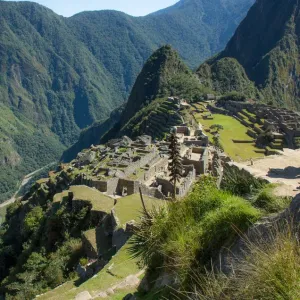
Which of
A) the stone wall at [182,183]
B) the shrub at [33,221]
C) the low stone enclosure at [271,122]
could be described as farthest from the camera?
the low stone enclosure at [271,122]

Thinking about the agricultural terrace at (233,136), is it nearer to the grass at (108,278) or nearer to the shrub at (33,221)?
the shrub at (33,221)

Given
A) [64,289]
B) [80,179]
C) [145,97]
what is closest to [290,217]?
[64,289]

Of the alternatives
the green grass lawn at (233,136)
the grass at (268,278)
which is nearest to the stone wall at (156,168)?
the green grass lawn at (233,136)

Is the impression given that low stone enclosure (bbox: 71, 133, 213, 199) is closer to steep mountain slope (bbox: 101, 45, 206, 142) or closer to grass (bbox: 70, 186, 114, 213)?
grass (bbox: 70, 186, 114, 213)

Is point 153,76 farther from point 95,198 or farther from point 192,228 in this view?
point 192,228

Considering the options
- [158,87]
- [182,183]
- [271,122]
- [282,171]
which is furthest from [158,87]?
[282,171]

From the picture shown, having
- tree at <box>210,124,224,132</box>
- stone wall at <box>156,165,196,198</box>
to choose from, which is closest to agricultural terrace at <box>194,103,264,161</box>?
tree at <box>210,124,224,132</box>

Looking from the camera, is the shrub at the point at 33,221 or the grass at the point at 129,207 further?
the shrub at the point at 33,221
